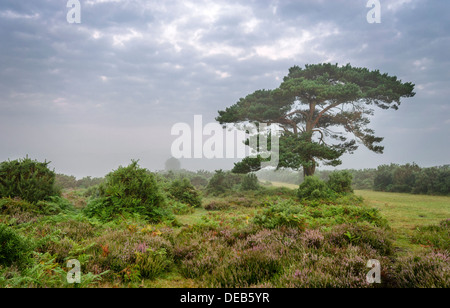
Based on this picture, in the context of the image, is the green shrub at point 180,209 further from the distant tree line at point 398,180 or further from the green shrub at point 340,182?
the green shrub at point 340,182

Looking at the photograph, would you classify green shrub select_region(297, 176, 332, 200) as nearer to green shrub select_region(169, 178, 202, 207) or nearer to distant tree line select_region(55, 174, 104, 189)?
green shrub select_region(169, 178, 202, 207)

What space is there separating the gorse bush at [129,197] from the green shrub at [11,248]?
4.21 m

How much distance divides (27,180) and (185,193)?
24.6ft

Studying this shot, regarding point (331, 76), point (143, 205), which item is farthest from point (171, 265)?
point (331, 76)

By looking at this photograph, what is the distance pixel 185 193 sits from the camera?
14062mm

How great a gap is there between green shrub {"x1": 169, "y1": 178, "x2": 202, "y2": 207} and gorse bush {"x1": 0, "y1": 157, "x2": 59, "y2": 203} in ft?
20.8

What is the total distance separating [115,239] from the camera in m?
5.07

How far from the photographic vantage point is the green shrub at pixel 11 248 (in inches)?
144

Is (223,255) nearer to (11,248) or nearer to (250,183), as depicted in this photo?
(11,248)

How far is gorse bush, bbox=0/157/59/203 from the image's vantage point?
8383 mm

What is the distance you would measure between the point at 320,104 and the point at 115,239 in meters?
22.6

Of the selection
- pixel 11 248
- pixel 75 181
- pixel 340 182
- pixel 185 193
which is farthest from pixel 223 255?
pixel 75 181

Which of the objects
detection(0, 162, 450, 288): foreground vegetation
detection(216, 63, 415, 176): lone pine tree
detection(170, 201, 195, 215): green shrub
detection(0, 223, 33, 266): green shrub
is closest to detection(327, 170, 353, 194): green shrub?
detection(216, 63, 415, 176): lone pine tree

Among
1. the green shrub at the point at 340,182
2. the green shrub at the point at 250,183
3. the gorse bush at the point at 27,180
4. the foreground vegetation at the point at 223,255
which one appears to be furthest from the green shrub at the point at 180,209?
the green shrub at the point at 340,182
